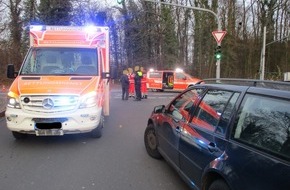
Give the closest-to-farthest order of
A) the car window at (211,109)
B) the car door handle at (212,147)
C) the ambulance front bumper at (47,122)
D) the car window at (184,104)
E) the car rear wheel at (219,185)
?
the car rear wheel at (219,185) → the car door handle at (212,147) → the car window at (211,109) → the car window at (184,104) → the ambulance front bumper at (47,122)

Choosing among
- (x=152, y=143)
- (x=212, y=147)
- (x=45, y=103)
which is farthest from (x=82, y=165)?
(x=212, y=147)

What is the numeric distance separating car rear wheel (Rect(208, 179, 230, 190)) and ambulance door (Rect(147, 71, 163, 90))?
26.2 m

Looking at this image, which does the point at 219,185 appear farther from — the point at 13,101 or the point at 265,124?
the point at 13,101

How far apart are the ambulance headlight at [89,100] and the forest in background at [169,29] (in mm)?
32926

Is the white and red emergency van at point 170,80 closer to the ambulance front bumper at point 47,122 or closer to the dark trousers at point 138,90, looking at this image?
the dark trousers at point 138,90

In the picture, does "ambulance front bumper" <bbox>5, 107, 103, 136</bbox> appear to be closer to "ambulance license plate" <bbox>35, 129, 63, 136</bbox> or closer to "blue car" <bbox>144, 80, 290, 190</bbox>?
"ambulance license plate" <bbox>35, 129, 63, 136</bbox>

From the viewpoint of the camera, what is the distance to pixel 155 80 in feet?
99.8

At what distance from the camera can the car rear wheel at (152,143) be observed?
21.6ft

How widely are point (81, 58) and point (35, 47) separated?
1.22 m

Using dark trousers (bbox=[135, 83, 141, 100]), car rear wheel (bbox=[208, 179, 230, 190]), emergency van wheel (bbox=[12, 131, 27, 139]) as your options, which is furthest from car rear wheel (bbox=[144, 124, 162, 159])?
dark trousers (bbox=[135, 83, 141, 100])

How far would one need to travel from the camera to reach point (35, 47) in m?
9.27

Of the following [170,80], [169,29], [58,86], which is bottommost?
[170,80]

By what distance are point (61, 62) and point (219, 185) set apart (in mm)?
6288

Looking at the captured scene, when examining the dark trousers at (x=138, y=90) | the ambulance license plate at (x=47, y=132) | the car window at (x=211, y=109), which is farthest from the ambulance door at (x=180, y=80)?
the car window at (x=211, y=109)
